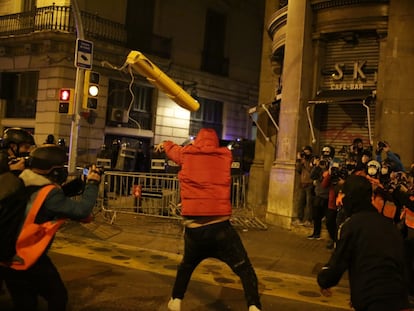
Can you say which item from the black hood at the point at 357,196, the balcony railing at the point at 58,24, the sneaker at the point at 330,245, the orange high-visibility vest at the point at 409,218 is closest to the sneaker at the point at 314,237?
the sneaker at the point at 330,245

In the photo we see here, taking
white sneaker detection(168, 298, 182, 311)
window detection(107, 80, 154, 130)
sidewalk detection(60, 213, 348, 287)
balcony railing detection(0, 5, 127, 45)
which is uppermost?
balcony railing detection(0, 5, 127, 45)

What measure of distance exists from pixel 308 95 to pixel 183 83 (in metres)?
13.3

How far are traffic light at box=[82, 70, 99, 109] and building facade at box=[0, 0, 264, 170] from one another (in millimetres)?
4811

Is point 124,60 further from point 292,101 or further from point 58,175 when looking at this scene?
point 58,175

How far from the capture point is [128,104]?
888 inches

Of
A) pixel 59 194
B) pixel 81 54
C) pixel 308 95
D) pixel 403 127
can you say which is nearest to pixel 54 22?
Answer: pixel 81 54

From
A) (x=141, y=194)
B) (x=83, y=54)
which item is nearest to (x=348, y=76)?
(x=141, y=194)

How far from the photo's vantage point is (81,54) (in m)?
12.8

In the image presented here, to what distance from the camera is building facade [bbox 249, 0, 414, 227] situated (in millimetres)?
10930

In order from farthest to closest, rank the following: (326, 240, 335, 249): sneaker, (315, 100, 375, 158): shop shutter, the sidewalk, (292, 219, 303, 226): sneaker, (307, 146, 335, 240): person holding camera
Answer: (315, 100, 375, 158): shop shutter < (292, 219, 303, 226): sneaker < (307, 146, 335, 240): person holding camera < (326, 240, 335, 249): sneaker < the sidewalk

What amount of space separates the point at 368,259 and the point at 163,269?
15.4 feet

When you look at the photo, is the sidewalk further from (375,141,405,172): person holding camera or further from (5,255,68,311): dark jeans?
(5,255,68,311): dark jeans

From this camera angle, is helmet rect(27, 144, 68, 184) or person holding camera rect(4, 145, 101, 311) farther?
helmet rect(27, 144, 68, 184)

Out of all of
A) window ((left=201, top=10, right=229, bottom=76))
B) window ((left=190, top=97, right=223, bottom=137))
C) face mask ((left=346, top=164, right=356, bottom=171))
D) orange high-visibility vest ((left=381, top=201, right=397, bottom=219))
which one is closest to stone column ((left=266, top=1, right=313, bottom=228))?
face mask ((left=346, top=164, right=356, bottom=171))
